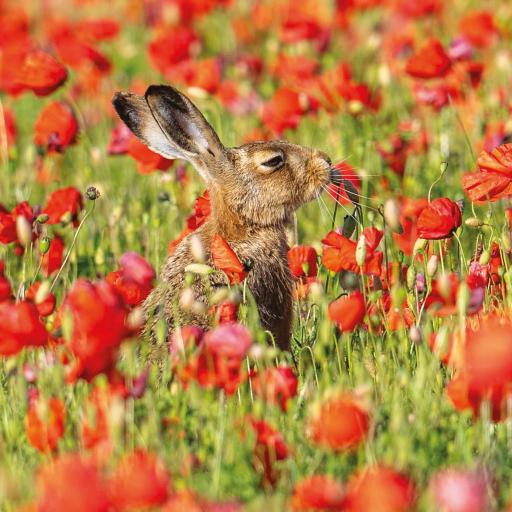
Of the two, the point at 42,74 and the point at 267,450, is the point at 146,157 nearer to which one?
the point at 42,74

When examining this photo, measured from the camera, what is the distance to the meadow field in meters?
3.32

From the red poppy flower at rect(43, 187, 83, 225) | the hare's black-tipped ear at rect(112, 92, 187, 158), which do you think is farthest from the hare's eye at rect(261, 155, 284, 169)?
the red poppy flower at rect(43, 187, 83, 225)

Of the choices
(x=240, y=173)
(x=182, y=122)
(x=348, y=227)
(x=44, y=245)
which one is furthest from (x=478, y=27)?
(x=44, y=245)

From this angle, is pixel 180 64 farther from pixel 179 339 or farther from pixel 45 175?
pixel 179 339

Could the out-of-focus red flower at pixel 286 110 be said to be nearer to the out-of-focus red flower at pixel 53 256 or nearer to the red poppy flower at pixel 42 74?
the red poppy flower at pixel 42 74

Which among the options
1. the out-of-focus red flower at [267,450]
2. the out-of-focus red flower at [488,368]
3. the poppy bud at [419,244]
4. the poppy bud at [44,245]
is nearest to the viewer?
the out-of-focus red flower at [488,368]

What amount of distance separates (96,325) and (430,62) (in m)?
3.62

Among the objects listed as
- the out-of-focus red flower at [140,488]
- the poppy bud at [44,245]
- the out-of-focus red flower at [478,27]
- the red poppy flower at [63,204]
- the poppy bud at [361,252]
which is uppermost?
the out-of-focus red flower at [478,27]

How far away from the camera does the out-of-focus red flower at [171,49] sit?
833 cm

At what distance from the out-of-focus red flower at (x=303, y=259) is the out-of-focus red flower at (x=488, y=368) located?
1.60 meters

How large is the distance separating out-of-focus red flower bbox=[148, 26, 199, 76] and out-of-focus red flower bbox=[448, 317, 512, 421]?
5327 mm

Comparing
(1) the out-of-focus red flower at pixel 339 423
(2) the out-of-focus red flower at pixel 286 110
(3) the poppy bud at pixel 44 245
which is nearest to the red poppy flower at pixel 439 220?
(1) the out-of-focus red flower at pixel 339 423

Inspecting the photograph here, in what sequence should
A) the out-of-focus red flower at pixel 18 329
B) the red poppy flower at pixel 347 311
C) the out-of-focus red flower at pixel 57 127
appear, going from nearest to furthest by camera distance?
1. the out-of-focus red flower at pixel 18 329
2. the red poppy flower at pixel 347 311
3. the out-of-focus red flower at pixel 57 127

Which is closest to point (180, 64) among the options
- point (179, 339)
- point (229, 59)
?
point (229, 59)
